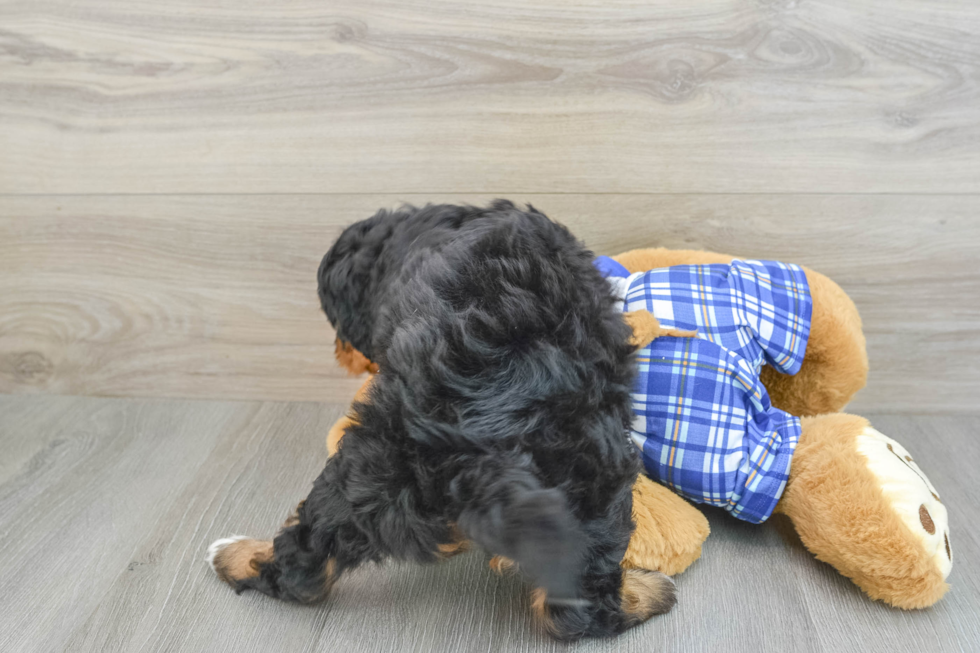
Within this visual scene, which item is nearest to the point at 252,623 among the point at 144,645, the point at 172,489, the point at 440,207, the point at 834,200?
the point at 144,645

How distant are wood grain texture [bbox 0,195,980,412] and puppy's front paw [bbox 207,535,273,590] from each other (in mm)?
579

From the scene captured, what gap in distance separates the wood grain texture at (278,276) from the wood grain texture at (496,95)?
0.17 feet

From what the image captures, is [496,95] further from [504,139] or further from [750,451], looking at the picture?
[750,451]

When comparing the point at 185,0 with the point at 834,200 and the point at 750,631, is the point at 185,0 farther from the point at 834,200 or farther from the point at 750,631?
the point at 750,631

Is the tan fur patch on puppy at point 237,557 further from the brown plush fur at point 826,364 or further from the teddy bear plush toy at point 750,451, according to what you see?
the brown plush fur at point 826,364

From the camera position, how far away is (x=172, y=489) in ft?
4.51

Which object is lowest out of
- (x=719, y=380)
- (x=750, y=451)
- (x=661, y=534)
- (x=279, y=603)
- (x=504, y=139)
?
(x=279, y=603)

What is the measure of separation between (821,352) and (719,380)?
0.31 meters

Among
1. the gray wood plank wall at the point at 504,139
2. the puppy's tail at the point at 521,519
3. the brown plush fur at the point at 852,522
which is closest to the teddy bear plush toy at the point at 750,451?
the brown plush fur at the point at 852,522

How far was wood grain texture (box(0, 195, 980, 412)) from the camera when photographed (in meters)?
1.42

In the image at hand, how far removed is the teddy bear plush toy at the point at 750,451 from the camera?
99cm

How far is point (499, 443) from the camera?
85 centimetres

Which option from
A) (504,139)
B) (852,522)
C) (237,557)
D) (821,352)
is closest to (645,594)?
(852,522)

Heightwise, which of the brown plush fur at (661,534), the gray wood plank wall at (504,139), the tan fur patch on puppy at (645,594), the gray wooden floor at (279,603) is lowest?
the gray wooden floor at (279,603)
